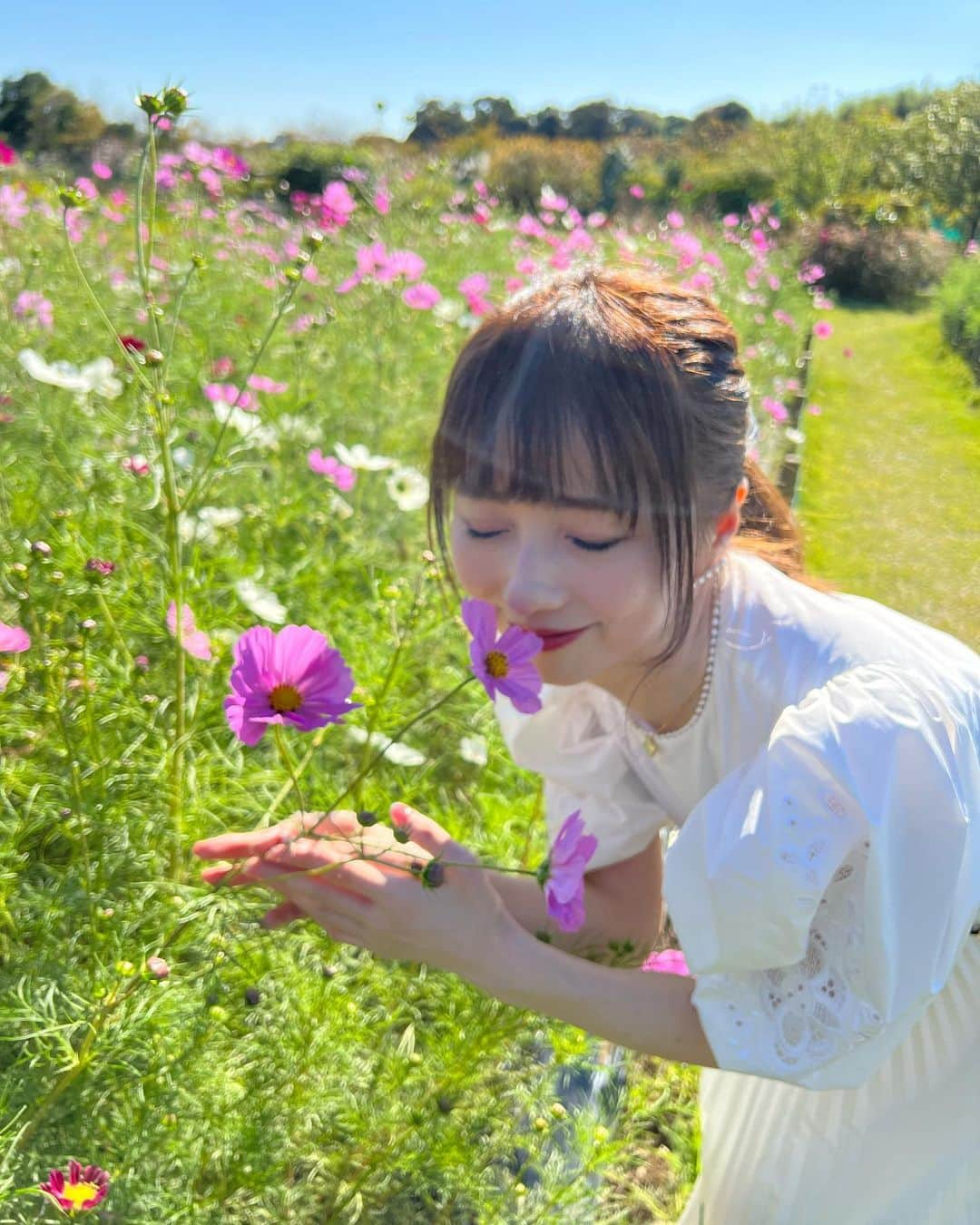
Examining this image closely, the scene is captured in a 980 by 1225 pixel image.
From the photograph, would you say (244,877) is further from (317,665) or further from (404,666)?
(404,666)

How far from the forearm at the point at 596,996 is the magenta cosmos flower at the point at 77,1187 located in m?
0.30

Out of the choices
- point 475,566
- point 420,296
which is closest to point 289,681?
point 475,566

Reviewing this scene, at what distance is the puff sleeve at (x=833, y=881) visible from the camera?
30.1 inches

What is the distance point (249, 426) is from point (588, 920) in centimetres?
70

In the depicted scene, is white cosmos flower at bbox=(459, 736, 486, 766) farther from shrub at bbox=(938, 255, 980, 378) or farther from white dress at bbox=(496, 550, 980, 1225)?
shrub at bbox=(938, 255, 980, 378)

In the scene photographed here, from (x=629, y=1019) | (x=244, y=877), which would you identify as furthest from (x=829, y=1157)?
(x=244, y=877)

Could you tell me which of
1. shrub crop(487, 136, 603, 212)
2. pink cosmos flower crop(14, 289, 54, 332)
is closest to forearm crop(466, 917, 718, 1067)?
pink cosmos flower crop(14, 289, 54, 332)

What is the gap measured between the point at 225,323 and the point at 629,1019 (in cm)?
213

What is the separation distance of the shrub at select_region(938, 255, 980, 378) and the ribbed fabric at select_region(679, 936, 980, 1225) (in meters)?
0.58

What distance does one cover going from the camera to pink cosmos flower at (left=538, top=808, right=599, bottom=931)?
0.61 m

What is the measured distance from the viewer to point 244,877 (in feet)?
2.53

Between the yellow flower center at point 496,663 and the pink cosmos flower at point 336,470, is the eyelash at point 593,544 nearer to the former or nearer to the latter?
the yellow flower center at point 496,663

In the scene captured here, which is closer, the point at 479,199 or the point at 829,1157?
the point at 829,1157

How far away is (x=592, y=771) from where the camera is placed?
3.57 feet
